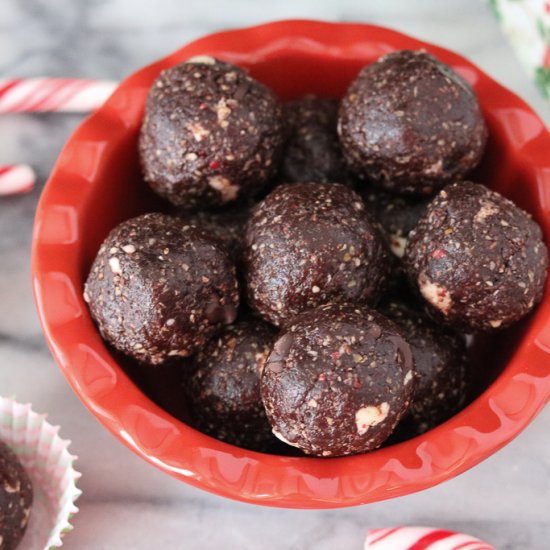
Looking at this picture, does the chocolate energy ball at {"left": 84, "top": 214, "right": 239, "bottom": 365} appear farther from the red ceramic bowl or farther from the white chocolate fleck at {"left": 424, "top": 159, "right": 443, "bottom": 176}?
the white chocolate fleck at {"left": 424, "top": 159, "right": 443, "bottom": 176}

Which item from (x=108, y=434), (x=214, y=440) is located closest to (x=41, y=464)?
(x=108, y=434)

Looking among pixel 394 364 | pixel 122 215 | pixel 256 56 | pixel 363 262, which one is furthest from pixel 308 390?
pixel 256 56

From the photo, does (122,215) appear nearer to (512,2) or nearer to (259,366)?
(259,366)

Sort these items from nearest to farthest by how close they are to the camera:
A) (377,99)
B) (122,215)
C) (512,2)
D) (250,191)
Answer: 1. (377,99)
2. (250,191)
3. (122,215)
4. (512,2)

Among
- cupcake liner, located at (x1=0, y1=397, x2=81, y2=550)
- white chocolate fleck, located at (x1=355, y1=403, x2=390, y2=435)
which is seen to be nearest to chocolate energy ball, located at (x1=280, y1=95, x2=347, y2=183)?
white chocolate fleck, located at (x1=355, y1=403, x2=390, y2=435)

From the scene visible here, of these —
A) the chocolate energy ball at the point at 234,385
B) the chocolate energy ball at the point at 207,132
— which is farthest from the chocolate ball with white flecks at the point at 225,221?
the chocolate energy ball at the point at 234,385

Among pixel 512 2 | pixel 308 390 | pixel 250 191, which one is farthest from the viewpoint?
pixel 512 2
